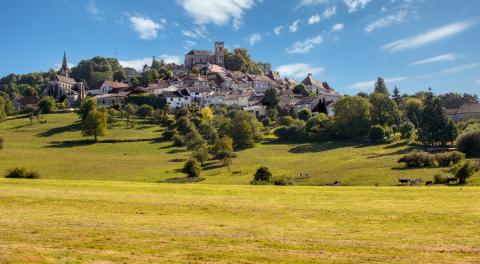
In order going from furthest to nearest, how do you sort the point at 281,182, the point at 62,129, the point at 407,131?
1. the point at 62,129
2. the point at 407,131
3. the point at 281,182

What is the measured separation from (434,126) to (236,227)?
7647 centimetres

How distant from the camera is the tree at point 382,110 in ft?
365

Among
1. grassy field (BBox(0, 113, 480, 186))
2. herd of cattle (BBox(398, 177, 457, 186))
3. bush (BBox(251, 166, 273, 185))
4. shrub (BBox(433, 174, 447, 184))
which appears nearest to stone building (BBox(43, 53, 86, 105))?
grassy field (BBox(0, 113, 480, 186))

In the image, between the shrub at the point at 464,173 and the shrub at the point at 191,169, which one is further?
the shrub at the point at 191,169

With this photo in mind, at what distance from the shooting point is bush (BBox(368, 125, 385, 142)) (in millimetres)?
97375

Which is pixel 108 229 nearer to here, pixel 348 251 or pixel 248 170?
pixel 348 251

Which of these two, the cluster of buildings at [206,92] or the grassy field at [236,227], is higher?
the cluster of buildings at [206,92]

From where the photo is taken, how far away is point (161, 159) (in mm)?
80312

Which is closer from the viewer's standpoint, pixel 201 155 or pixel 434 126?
pixel 201 155

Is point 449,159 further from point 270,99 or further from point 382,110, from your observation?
point 270,99

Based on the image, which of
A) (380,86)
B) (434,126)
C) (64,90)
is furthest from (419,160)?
(64,90)

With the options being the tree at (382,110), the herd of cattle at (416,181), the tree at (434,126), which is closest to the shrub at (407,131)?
the tree at (434,126)

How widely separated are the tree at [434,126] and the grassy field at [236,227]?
57494mm

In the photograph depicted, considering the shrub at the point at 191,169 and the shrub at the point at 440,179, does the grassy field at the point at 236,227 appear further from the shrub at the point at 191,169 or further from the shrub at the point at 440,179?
the shrub at the point at 191,169
